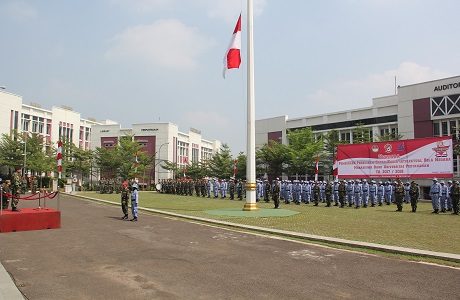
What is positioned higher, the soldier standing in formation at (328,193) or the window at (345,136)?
the window at (345,136)

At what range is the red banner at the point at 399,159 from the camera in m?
24.6

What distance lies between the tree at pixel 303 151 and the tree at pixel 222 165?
417 inches

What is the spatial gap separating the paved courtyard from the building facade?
120 ft

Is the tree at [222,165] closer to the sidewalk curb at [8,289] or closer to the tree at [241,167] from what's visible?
the tree at [241,167]

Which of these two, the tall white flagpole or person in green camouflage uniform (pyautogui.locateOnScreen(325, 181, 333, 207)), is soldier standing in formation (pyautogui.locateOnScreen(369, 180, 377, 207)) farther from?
the tall white flagpole

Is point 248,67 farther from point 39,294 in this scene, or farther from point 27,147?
point 27,147

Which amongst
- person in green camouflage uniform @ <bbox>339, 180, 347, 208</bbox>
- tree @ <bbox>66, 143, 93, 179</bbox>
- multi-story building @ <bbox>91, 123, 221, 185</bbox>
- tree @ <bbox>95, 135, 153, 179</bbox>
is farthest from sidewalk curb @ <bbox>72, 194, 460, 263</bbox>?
multi-story building @ <bbox>91, 123, 221, 185</bbox>

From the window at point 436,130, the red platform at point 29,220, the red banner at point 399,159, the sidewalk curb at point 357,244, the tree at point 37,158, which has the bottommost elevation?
the sidewalk curb at point 357,244

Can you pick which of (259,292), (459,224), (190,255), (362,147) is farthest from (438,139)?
(259,292)

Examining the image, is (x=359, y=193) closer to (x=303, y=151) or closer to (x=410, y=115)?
(x=303, y=151)

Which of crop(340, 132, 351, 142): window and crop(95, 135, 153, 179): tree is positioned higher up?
crop(340, 132, 351, 142): window

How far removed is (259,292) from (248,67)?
596 inches

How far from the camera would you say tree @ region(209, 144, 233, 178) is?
60150 millimetres

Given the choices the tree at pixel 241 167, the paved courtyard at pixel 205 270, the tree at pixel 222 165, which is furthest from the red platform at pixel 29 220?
the tree at pixel 222 165
